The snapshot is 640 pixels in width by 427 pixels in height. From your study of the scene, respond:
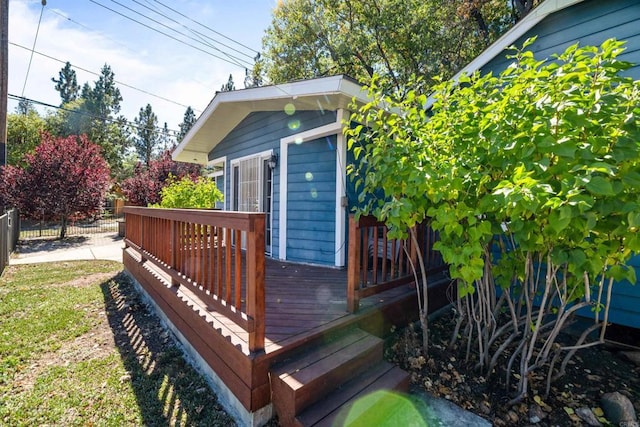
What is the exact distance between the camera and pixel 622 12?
3.19 m

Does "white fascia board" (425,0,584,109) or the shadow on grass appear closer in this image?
the shadow on grass

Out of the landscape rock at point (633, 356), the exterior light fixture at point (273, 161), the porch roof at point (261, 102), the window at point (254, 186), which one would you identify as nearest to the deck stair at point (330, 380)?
the porch roof at point (261, 102)

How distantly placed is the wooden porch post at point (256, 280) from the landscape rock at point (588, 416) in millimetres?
2254

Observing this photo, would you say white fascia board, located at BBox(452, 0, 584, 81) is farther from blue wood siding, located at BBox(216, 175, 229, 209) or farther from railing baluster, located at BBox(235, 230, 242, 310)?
blue wood siding, located at BBox(216, 175, 229, 209)

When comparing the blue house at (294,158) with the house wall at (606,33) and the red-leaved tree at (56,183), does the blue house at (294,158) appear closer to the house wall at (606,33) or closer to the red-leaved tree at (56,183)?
the house wall at (606,33)

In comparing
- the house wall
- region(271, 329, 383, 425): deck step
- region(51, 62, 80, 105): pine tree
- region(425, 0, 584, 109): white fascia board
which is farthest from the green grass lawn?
region(51, 62, 80, 105): pine tree

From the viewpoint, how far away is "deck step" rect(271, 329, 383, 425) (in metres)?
1.79

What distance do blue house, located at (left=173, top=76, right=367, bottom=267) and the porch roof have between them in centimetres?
1

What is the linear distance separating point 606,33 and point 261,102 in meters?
4.45

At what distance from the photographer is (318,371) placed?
1.92 meters

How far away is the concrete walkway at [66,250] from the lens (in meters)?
7.59

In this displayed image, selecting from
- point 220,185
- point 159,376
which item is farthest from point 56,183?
point 159,376

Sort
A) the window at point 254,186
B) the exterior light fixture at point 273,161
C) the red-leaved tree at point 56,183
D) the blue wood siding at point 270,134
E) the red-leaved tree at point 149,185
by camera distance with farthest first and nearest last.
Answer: the red-leaved tree at point 149,185, the red-leaved tree at point 56,183, the window at point 254,186, the exterior light fixture at point 273,161, the blue wood siding at point 270,134

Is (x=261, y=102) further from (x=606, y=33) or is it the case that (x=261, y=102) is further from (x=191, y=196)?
(x=606, y=33)
